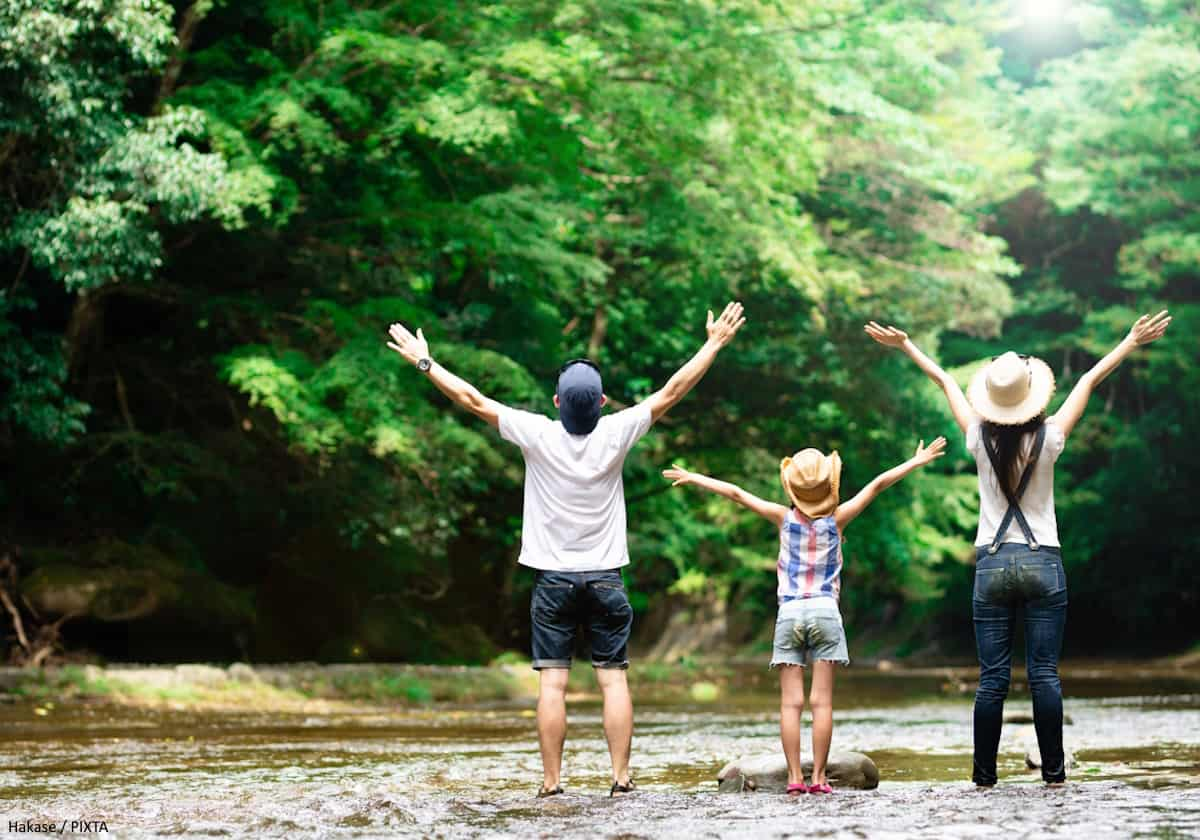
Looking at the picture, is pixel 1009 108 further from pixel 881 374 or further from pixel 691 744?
pixel 691 744

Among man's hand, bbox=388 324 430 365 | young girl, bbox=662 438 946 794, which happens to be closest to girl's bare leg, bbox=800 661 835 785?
young girl, bbox=662 438 946 794

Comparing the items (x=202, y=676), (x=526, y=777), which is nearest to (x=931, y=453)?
(x=526, y=777)

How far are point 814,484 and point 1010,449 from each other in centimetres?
96

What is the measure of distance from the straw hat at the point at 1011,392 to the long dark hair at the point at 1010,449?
1.5 inches

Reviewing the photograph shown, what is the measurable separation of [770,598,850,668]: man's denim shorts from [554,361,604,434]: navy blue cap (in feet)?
4.42

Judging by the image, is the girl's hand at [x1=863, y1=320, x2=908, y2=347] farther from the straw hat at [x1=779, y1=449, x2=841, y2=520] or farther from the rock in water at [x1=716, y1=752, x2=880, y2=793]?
the rock in water at [x1=716, y1=752, x2=880, y2=793]

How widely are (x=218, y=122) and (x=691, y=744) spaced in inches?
371

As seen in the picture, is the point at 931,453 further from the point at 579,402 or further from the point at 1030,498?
the point at 579,402

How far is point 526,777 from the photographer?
1019 centimetres

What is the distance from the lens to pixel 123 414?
22469mm

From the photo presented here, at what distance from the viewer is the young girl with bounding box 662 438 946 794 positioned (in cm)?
850

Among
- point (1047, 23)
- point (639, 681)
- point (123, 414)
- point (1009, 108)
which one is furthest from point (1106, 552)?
point (123, 414)

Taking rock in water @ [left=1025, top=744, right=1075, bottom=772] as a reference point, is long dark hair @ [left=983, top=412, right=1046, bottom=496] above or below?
above

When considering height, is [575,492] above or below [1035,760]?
above
